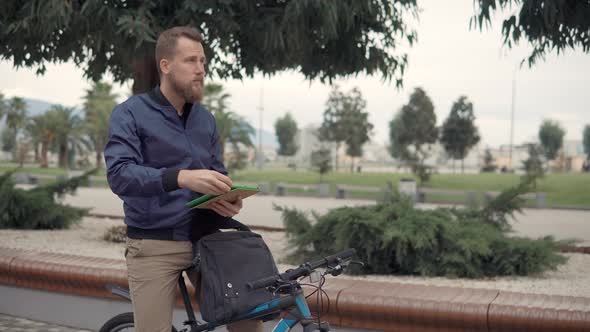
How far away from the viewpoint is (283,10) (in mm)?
9461

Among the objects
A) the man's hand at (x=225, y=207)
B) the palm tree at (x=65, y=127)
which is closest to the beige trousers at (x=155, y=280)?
the man's hand at (x=225, y=207)

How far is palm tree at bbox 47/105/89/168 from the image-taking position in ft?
246

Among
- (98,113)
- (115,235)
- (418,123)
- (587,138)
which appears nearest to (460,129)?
(418,123)

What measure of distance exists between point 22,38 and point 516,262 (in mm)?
6659

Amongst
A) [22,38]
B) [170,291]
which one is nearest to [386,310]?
[170,291]

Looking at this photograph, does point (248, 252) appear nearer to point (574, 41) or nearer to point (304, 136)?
point (574, 41)

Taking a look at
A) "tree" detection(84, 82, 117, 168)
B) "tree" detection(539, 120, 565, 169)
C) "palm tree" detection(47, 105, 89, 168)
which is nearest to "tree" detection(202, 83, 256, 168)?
"tree" detection(84, 82, 117, 168)

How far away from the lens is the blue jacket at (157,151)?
293cm

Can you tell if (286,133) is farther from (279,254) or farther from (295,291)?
(295,291)

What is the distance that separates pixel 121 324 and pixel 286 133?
144 metres

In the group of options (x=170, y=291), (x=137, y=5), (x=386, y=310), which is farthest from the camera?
(x=137, y=5)

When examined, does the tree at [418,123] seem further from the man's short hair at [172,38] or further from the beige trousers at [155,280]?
the man's short hair at [172,38]

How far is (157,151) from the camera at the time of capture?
10.0ft

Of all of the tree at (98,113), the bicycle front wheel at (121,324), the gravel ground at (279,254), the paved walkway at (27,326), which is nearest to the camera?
the bicycle front wheel at (121,324)
